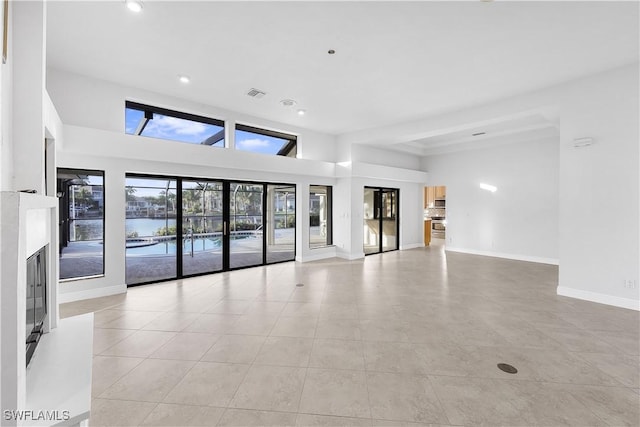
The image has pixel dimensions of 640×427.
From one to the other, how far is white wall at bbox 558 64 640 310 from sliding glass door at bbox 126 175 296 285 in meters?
5.55

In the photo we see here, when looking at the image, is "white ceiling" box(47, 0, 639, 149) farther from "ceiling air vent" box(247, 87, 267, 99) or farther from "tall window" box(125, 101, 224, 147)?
"tall window" box(125, 101, 224, 147)

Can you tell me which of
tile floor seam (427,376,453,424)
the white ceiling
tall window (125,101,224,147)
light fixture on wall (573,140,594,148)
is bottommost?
tile floor seam (427,376,453,424)

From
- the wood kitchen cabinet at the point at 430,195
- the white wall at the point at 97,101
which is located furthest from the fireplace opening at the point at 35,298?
the wood kitchen cabinet at the point at 430,195

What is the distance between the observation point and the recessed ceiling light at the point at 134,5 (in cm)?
269

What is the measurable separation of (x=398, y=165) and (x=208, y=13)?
730 centimetres

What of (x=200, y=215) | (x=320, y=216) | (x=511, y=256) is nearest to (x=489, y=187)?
(x=511, y=256)

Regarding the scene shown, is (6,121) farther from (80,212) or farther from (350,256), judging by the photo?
(350,256)

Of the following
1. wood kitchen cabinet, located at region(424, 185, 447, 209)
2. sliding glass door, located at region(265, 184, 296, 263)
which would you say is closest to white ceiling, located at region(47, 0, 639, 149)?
sliding glass door, located at region(265, 184, 296, 263)

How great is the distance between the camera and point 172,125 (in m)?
5.34

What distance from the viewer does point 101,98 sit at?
4465mm

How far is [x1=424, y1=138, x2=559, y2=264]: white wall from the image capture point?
7020mm

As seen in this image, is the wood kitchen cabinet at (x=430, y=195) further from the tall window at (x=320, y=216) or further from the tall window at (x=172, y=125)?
the tall window at (x=172, y=125)

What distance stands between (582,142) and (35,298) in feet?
22.4

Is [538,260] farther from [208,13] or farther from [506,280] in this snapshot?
[208,13]
